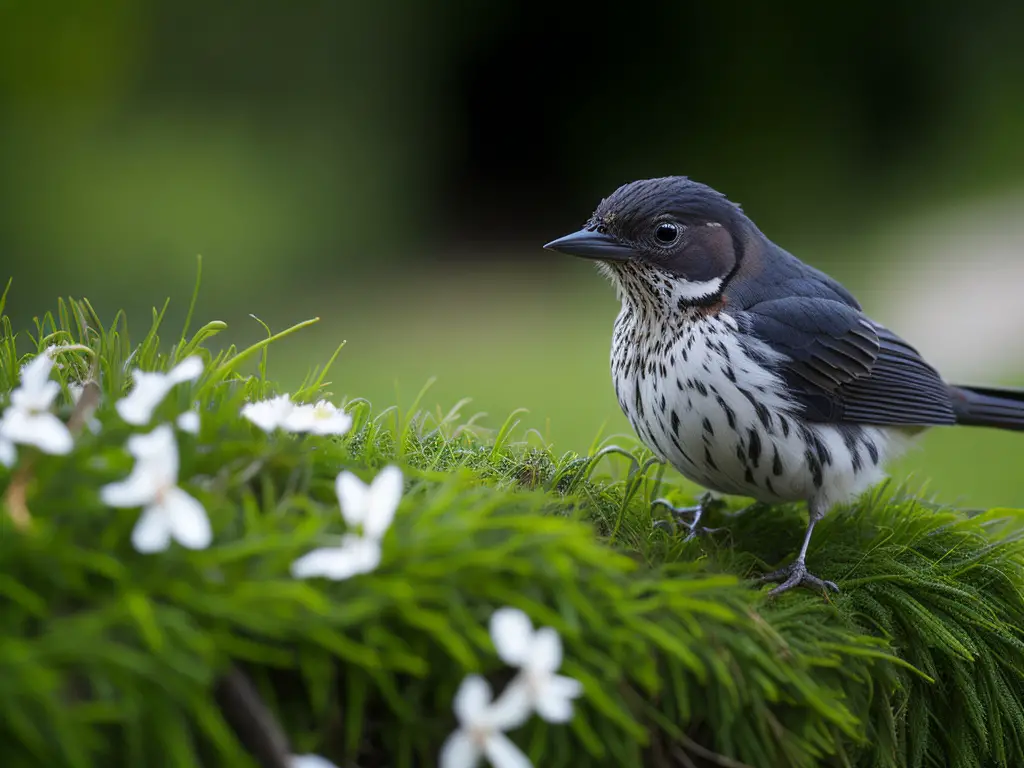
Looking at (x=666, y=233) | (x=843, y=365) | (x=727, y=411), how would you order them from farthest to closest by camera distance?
(x=843, y=365)
(x=666, y=233)
(x=727, y=411)

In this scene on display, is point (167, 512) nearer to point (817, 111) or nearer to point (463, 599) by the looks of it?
point (463, 599)

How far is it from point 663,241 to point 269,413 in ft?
3.78

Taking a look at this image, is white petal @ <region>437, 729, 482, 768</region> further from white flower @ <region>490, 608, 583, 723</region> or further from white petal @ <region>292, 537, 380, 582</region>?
white petal @ <region>292, 537, 380, 582</region>

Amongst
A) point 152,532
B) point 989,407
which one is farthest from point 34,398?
point 989,407

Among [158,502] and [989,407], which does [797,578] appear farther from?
[158,502]

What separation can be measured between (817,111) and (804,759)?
9798mm

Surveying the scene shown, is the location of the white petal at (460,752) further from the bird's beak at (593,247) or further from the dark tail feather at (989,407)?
the dark tail feather at (989,407)

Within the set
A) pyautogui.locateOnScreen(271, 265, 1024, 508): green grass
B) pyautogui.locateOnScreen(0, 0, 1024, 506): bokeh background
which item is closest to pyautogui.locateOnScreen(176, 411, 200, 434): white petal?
pyautogui.locateOnScreen(271, 265, 1024, 508): green grass

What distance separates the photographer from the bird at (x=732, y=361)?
2.27m

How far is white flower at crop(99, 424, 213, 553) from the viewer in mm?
1170

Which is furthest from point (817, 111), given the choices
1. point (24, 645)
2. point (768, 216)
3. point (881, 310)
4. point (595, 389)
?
point (24, 645)

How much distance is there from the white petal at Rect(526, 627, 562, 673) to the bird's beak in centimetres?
122

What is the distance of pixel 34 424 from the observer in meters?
1.25

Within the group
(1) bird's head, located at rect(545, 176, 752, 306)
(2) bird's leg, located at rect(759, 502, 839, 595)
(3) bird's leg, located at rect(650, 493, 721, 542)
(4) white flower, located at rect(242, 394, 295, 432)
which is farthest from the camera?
(1) bird's head, located at rect(545, 176, 752, 306)
